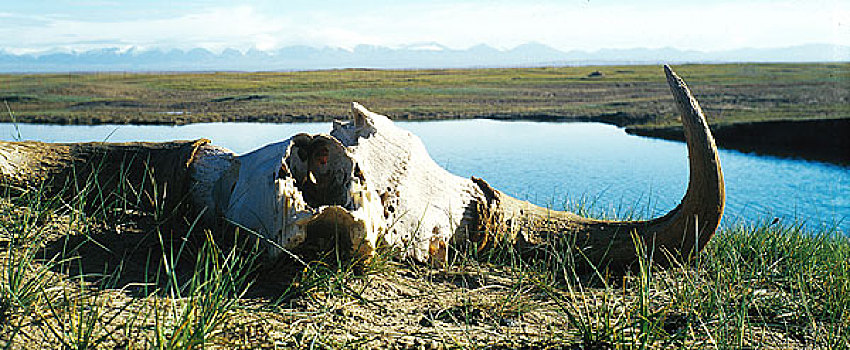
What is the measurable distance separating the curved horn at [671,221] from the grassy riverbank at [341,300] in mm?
171

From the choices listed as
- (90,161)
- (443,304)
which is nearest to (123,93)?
(90,161)

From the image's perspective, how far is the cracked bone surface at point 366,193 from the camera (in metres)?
3.25

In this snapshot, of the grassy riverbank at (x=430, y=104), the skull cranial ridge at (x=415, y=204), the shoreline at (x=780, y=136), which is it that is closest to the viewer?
the skull cranial ridge at (x=415, y=204)

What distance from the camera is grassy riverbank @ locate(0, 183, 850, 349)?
2523 mm

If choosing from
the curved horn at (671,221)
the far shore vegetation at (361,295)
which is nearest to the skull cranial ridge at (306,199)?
the far shore vegetation at (361,295)

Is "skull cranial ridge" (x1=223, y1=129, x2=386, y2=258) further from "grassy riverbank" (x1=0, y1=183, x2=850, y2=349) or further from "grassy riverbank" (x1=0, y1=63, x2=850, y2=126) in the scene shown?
"grassy riverbank" (x1=0, y1=63, x2=850, y2=126)

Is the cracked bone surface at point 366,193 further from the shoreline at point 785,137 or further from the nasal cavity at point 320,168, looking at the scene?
the shoreline at point 785,137

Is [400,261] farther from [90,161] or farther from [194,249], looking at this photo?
[90,161]

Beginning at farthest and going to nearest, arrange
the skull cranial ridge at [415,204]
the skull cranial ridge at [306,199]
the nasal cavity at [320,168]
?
the nasal cavity at [320,168] → the skull cranial ridge at [415,204] → the skull cranial ridge at [306,199]

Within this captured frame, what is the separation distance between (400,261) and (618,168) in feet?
40.2

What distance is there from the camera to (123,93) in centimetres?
3316

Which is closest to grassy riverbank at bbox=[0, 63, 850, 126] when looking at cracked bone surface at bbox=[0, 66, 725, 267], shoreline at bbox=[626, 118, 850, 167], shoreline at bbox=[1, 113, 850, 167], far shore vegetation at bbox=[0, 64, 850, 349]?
shoreline at bbox=[1, 113, 850, 167]

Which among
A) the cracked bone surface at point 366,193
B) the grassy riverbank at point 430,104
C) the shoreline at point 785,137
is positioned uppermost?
the cracked bone surface at point 366,193

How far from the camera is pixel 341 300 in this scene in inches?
120
